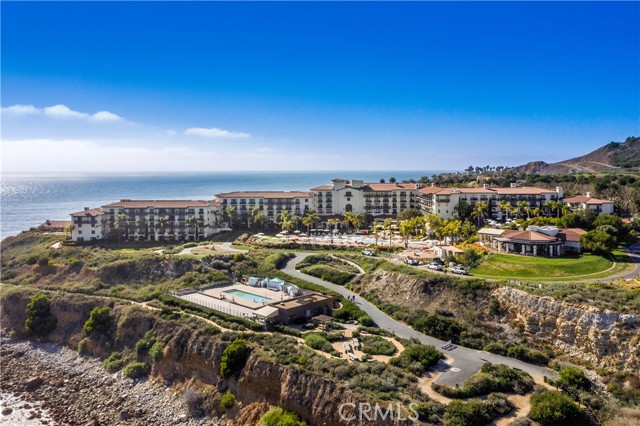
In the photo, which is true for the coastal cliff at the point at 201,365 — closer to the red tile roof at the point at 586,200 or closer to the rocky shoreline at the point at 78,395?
the rocky shoreline at the point at 78,395

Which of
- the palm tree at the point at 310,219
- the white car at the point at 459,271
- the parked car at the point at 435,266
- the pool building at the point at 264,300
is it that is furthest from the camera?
the palm tree at the point at 310,219

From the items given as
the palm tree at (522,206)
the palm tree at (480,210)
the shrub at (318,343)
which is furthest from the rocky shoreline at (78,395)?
the palm tree at (522,206)

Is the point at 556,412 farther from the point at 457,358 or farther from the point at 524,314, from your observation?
the point at 524,314

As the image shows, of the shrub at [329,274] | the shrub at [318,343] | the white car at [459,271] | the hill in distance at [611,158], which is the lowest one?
the shrub at [318,343]

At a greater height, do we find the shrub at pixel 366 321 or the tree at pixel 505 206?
the tree at pixel 505 206

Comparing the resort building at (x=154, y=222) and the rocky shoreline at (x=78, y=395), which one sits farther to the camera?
the resort building at (x=154, y=222)

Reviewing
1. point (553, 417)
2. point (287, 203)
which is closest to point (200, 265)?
point (287, 203)

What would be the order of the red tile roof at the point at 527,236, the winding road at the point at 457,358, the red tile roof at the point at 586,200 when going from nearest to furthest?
the winding road at the point at 457,358 → the red tile roof at the point at 527,236 → the red tile roof at the point at 586,200
